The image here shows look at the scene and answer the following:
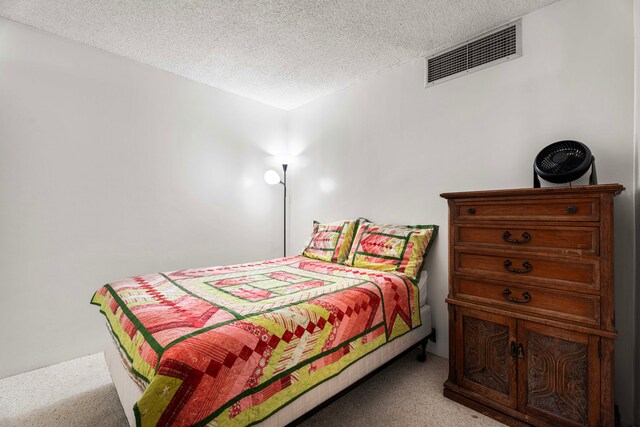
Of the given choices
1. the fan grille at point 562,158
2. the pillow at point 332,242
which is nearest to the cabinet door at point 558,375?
the fan grille at point 562,158

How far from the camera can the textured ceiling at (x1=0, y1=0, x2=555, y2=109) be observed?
2.07 m

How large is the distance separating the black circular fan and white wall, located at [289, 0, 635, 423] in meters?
0.22

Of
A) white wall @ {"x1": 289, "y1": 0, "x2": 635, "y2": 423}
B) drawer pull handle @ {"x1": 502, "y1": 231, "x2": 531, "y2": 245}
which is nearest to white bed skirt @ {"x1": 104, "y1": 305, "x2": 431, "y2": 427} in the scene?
white wall @ {"x1": 289, "y1": 0, "x2": 635, "y2": 423}

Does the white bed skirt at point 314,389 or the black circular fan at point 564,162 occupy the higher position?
the black circular fan at point 564,162

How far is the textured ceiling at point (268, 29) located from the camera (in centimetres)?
207

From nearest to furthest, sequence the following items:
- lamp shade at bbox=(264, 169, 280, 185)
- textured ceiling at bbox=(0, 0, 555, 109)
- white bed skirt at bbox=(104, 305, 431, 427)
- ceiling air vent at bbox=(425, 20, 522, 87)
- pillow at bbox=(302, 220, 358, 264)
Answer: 1. white bed skirt at bbox=(104, 305, 431, 427)
2. textured ceiling at bbox=(0, 0, 555, 109)
3. ceiling air vent at bbox=(425, 20, 522, 87)
4. pillow at bbox=(302, 220, 358, 264)
5. lamp shade at bbox=(264, 169, 280, 185)

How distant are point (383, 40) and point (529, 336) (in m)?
2.33

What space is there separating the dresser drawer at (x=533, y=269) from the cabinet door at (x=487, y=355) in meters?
0.24

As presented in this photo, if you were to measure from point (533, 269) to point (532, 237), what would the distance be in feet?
0.56

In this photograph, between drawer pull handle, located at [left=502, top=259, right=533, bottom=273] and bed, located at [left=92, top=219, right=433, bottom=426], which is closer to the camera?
bed, located at [left=92, top=219, right=433, bottom=426]

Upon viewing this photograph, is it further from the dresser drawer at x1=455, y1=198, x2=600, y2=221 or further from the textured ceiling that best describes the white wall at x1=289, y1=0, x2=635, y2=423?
the dresser drawer at x1=455, y1=198, x2=600, y2=221

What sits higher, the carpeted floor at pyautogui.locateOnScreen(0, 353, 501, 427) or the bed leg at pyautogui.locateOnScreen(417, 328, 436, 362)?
the bed leg at pyautogui.locateOnScreen(417, 328, 436, 362)

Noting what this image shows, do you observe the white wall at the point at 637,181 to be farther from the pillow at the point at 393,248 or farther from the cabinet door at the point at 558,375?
the pillow at the point at 393,248

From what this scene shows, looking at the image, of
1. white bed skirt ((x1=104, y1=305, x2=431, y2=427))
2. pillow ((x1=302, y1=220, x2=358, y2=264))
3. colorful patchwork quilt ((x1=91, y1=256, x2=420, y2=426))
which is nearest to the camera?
colorful patchwork quilt ((x1=91, y1=256, x2=420, y2=426))
